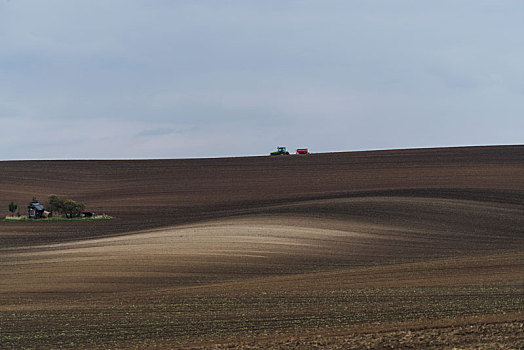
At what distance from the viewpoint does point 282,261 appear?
81.3 feet

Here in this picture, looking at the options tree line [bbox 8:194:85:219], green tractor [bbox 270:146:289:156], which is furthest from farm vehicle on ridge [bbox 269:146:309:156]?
tree line [bbox 8:194:85:219]

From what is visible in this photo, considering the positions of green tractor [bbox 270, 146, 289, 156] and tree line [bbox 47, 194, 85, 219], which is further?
green tractor [bbox 270, 146, 289, 156]

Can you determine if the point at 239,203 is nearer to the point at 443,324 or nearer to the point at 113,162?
the point at 113,162

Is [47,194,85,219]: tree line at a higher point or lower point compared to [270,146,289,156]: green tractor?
lower

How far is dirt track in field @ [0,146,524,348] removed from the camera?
Answer: 14.2m

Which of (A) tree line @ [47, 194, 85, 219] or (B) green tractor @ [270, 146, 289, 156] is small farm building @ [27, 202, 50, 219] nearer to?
(A) tree line @ [47, 194, 85, 219]

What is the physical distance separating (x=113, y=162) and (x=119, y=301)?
56104 mm

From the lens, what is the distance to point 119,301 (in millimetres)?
17797

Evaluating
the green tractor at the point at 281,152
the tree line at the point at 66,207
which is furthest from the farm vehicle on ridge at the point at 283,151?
the tree line at the point at 66,207

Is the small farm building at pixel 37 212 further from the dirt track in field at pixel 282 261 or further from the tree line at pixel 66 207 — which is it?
the dirt track in field at pixel 282 261

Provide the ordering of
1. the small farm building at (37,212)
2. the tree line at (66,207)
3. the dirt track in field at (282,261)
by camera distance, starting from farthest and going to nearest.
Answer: the small farm building at (37,212) < the tree line at (66,207) < the dirt track in field at (282,261)

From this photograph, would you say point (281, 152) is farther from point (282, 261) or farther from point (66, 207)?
point (282, 261)

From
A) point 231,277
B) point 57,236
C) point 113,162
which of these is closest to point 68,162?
point 113,162

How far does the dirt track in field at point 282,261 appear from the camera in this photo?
1419 cm
